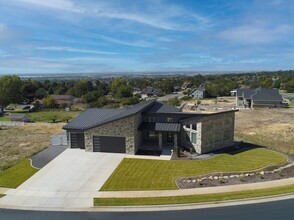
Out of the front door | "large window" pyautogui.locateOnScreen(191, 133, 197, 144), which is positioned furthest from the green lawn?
the front door

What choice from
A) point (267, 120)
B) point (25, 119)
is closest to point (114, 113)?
point (25, 119)

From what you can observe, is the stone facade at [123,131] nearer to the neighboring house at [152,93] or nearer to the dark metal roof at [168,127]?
the dark metal roof at [168,127]

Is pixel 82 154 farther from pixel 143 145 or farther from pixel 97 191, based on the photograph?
pixel 97 191

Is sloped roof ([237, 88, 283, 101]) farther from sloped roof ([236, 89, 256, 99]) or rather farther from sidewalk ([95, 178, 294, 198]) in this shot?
sidewalk ([95, 178, 294, 198])

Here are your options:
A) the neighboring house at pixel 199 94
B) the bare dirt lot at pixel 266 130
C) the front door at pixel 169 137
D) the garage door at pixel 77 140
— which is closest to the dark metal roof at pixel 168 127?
the front door at pixel 169 137

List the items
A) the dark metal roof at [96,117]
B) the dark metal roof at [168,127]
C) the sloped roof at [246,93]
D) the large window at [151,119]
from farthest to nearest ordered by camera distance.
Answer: the sloped roof at [246,93], the large window at [151,119], the dark metal roof at [96,117], the dark metal roof at [168,127]

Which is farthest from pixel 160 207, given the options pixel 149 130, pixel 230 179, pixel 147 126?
pixel 147 126
